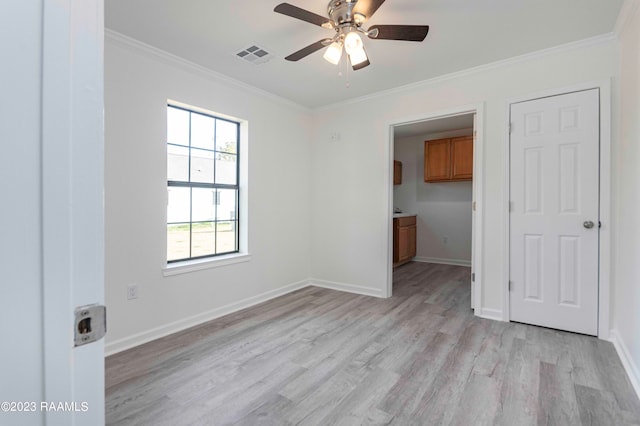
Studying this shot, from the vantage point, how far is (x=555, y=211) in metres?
2.76

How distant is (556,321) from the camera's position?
277cm

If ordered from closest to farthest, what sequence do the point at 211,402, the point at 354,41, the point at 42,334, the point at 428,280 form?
the point at 42,334 → the point at 211,402 → the point at 354,41 → the point at 428,280

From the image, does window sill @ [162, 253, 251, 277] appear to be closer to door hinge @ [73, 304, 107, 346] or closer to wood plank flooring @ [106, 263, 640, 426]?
wood plank flooring @ [106, 263, 640, 426]

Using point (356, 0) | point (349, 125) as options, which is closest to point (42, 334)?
point (356, 0)

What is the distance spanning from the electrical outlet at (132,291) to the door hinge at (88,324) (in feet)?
7.63

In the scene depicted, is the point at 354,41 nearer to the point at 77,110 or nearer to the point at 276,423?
the point at 77,110

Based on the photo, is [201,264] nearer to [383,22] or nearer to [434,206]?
[383,22]

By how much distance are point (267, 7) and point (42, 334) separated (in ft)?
7.66

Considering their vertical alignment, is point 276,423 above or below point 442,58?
below

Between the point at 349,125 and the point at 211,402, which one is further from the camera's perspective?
the point at 349,125

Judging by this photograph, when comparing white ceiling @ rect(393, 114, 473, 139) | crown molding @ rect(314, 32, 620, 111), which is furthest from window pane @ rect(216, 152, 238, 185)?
white ceiling @ rect(393, 114, 473, 139)

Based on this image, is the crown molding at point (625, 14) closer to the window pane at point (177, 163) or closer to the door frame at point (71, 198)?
the door frame at point (71, 198)

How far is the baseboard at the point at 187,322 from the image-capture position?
244cm

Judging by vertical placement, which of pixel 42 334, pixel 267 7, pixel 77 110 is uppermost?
pixel 267 7
